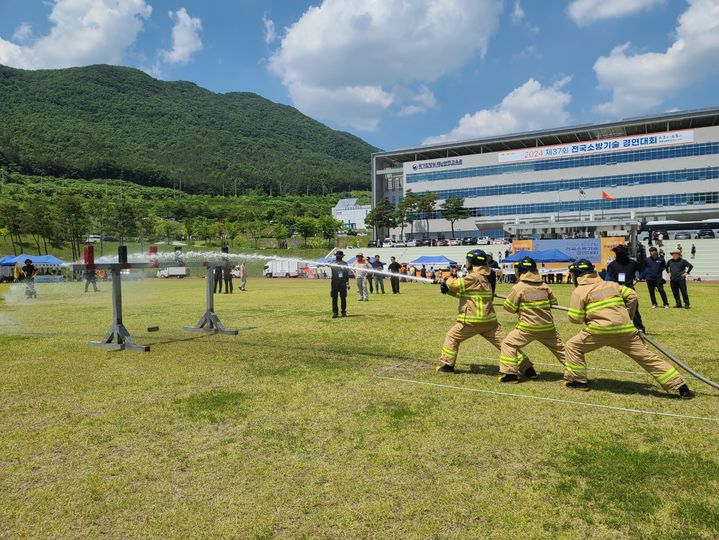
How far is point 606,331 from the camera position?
6.52m

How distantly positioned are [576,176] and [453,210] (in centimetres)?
2008

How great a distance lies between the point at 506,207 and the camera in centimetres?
8444

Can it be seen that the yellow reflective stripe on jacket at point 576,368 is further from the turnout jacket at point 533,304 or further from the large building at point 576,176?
the large building at point 576,176

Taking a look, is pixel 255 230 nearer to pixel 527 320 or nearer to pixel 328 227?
pixel 328 227

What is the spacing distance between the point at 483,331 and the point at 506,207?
80.9 m

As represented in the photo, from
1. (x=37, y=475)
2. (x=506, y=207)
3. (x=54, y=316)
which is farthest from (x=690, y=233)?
(x=37, y=475)

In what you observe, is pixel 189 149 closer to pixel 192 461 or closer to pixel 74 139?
pixel 74 139

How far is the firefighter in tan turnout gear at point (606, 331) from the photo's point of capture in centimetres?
636

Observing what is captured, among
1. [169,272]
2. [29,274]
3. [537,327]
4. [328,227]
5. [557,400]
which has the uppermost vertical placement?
[328,227]

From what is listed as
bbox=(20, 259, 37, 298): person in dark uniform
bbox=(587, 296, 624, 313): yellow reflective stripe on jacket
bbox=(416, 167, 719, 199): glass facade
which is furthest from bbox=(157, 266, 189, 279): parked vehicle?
bbox=(416, 167, 719, 199): glass facade

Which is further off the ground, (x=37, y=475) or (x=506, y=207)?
(x=506, y=207)

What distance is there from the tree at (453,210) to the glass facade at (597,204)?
5.59 ft

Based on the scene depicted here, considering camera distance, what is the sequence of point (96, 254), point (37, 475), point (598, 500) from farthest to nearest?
point (96, 254)
point (37, 475)
point (598, 500)

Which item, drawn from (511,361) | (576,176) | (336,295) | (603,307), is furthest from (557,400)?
(576,176)
